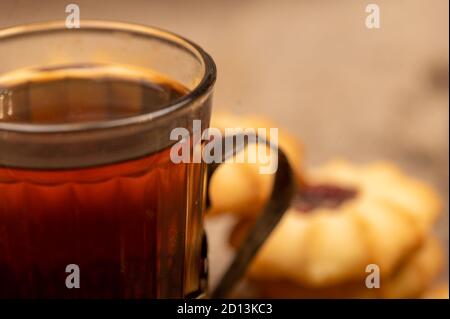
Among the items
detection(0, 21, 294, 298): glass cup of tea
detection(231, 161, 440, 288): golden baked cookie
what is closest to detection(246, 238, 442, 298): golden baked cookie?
detection(231, 161, 440, 288): golden baked cookie

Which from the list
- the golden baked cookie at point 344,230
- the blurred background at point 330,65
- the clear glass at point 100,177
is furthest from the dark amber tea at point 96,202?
the blurred background at point 330,65

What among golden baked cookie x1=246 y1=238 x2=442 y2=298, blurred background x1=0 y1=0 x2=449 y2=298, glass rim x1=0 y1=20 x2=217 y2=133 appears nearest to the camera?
glass rim x1=0 y1=20 x2=217 y2=133

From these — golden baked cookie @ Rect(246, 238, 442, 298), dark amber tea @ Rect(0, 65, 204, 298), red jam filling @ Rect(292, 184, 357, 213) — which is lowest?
golden baked cookie @ Rect(246, 238, 442, 298)

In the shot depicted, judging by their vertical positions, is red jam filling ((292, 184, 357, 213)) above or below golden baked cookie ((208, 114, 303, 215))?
below

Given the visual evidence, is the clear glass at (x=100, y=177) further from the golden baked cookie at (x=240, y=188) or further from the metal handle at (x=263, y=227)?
the golden baked cookie at (x=240, y=188)

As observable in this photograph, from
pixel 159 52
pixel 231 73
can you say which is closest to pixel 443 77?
pixel 231 73

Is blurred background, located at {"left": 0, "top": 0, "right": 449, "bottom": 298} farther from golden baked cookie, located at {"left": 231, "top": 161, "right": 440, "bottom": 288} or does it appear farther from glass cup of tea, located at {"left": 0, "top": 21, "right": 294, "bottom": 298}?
glass cup of tea, located at {"left": 0, "top": 21, "right": 294, "bottom": 298}

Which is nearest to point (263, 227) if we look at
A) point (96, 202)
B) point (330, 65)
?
point (96, 202)
